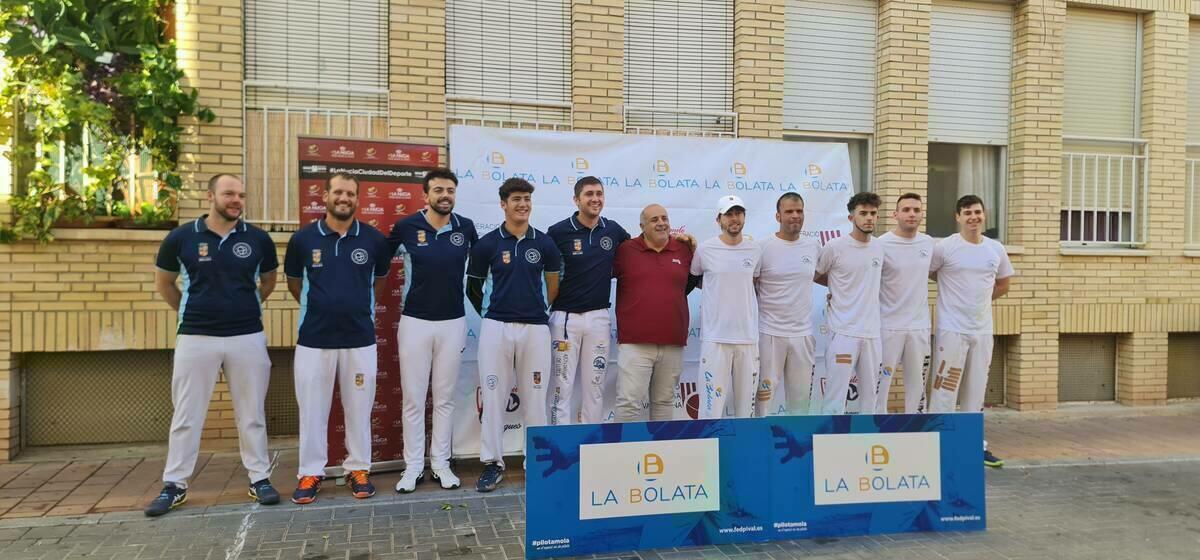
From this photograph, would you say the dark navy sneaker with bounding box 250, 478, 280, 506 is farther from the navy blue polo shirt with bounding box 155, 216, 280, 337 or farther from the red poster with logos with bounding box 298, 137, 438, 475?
the navy blue polo shirt with bounding box 155, 216, 280, 337

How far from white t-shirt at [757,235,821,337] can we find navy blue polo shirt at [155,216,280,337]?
3785mm

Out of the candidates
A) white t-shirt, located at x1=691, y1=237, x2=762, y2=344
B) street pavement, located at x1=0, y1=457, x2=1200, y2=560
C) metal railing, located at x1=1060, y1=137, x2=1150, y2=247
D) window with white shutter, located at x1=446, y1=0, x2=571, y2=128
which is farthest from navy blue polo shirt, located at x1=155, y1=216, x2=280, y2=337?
metal railing, located at x1=1060, y1=137, x2=1150, y2=247

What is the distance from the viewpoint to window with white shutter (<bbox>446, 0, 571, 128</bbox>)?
24.8ft

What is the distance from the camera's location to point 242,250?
5359 mm

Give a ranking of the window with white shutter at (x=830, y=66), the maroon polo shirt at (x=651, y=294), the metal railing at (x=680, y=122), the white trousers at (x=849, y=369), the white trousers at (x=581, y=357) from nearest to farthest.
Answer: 1. the maroon polo shirt at (x=651, y=294)
2. the white trousers at (x=581, y=357)
3. the white trousers at (x=849, y=369)
4. the metal railing at (x=680, y=122)
5. the window with white shutter at (x=830, y=66)

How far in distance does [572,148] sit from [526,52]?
58.8 inches

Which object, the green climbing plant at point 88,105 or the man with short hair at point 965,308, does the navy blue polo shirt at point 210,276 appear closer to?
the green climbing plant at point 88,105

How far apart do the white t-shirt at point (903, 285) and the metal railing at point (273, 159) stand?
4.73m

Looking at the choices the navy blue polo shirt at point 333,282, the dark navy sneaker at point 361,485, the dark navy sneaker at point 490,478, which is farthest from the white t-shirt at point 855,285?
the dark navy sneaker at point 361,485

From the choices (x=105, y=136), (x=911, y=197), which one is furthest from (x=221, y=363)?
(x=911, y=197)

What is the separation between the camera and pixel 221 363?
5398mm

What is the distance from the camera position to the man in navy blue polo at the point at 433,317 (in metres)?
5.65

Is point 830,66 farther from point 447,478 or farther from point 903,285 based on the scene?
point 447,478

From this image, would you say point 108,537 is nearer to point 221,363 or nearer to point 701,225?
point 221,363
